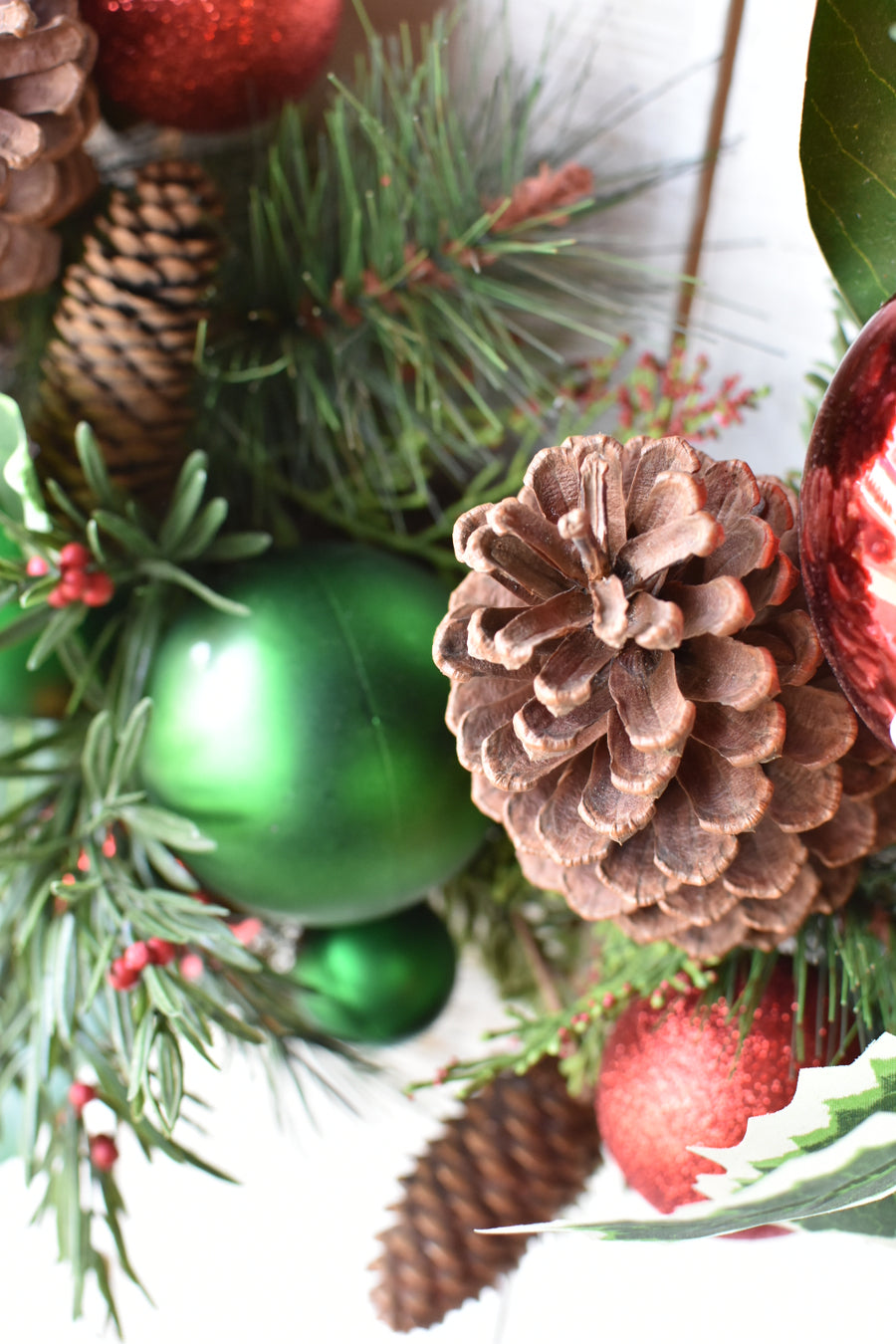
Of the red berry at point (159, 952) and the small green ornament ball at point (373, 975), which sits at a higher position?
the red berry at point (159, 952)

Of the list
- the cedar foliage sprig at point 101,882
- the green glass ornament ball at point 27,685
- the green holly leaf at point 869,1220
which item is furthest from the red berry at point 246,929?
the green holly leaf at point 869,1220

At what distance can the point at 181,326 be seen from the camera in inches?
15.5

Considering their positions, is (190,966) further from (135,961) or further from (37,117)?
(37,117)

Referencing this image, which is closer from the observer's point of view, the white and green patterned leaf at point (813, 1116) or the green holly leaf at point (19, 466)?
the white and green patterned leaf at point (813, 1116)

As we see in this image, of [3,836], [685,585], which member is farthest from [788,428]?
[3,836]

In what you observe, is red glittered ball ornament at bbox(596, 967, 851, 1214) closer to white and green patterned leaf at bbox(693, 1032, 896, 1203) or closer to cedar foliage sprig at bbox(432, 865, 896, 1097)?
cedar foliage sprig at bbox(432, 865, 896, 1097)

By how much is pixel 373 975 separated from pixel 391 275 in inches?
10.9

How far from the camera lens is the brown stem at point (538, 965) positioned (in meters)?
0.48

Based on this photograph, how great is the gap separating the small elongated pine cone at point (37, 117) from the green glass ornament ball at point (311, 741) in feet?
0.44

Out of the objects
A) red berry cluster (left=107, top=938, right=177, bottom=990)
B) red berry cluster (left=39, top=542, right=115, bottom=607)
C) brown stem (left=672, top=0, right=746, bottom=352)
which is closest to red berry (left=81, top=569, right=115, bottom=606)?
red berry cluster (left=39, top=542, right=115, bottom=607)

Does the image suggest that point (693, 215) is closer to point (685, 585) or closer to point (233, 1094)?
point (685, 585)

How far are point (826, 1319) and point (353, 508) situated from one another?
0.37 m

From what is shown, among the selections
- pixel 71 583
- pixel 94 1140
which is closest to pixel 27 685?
pixel 71 583

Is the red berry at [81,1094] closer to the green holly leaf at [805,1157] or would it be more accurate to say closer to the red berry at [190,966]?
the red berry at [190,966]
